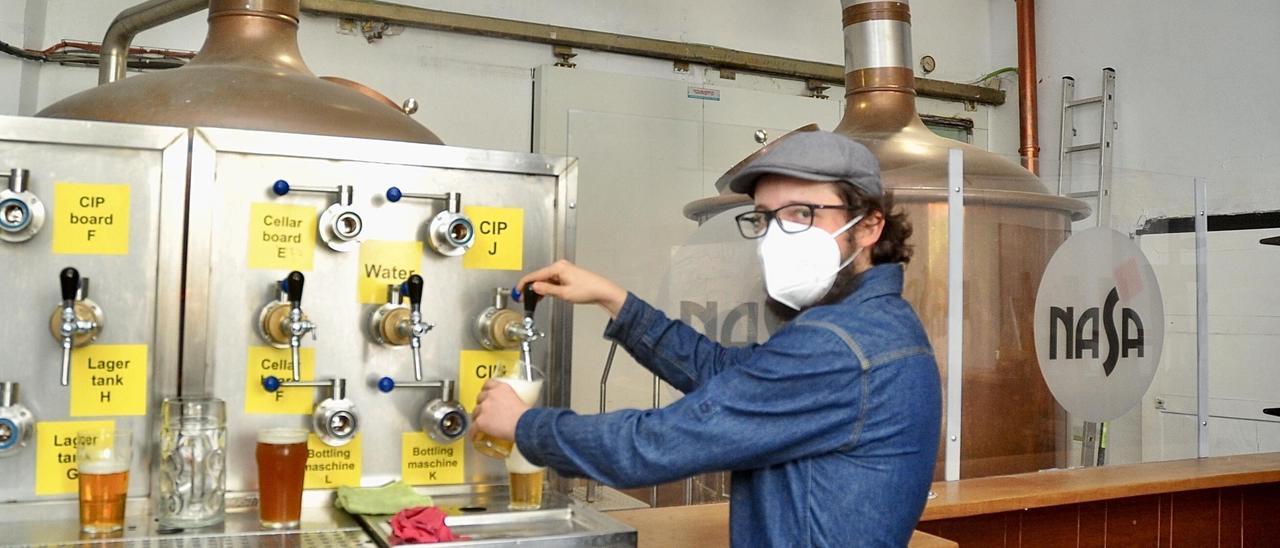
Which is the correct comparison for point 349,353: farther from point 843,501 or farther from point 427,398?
point 843,501

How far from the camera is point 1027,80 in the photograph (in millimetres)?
5684

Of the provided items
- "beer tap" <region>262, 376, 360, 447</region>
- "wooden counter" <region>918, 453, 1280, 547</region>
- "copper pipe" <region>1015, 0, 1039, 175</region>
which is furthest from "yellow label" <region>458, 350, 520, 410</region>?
"copper pipe" <region>1015, 0, 1039, 175</region>

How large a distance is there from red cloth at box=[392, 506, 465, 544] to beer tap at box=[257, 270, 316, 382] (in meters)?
0.34

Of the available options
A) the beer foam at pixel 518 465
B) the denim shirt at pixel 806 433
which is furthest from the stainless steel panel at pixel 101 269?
the denim shirt at pixel 806 433

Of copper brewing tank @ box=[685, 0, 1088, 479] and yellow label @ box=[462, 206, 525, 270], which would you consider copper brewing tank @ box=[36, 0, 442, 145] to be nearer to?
yellow label @ box=[462, 206, 525, 270]

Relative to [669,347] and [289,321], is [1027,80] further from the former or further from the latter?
[289,321]

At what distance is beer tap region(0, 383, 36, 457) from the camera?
1610mm

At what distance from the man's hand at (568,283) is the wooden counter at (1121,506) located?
3.35 ft

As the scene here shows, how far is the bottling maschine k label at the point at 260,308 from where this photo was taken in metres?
1.67

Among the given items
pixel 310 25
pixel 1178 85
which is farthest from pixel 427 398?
pixel 1178 85

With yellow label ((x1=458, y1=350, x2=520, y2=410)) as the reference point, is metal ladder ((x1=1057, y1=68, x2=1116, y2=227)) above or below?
above

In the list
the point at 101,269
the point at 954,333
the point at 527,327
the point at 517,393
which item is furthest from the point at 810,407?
the point at 954,333

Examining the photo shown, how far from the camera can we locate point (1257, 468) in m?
3.10

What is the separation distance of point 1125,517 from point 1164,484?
0.14m
